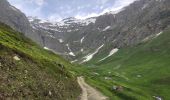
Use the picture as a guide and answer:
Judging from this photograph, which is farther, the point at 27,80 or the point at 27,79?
the point at 27,79

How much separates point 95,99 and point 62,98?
61.5ft

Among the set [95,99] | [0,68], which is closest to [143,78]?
[95,99]

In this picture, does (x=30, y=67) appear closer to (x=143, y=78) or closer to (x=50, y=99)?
(x=50, y=99)

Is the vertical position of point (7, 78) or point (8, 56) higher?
point (8, 56)

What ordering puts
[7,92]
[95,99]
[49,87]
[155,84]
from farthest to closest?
[155,84]
[95,99]
[49,87]
[7,92]

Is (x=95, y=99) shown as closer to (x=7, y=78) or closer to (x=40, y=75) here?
(x=40, y=75)

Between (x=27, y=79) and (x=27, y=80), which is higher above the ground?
(x=27, y=79)

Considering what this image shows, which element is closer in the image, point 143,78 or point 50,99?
point 50,99

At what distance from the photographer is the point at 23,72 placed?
5125cm

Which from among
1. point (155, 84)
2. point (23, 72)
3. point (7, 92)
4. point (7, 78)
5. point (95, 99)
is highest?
point (155, 84)

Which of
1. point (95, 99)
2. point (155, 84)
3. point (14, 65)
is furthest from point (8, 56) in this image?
point (155, 84)

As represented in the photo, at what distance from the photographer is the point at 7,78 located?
1781 inches

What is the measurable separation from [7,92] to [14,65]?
9.79 m

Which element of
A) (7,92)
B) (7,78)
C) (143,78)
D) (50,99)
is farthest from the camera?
(143,78)
